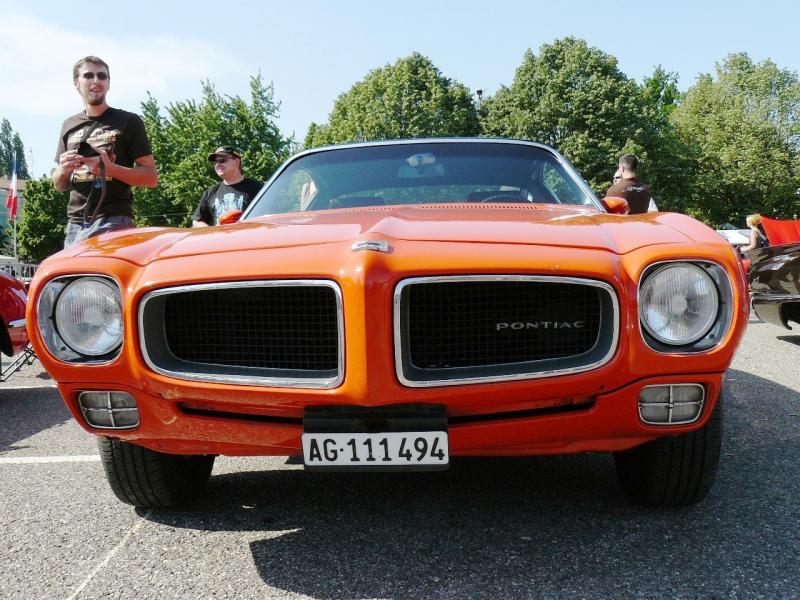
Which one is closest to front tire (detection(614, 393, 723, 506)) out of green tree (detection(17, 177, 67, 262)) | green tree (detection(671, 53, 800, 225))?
green tree (detection(671, 53, 800, 225))

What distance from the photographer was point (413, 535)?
212 cm

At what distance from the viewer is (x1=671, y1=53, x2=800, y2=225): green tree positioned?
33875 millimetres

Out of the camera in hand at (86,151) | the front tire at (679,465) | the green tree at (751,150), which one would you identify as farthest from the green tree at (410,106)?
the front tire at (679,465)

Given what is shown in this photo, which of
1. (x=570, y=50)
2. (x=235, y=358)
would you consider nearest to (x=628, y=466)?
(x=235, y=358)

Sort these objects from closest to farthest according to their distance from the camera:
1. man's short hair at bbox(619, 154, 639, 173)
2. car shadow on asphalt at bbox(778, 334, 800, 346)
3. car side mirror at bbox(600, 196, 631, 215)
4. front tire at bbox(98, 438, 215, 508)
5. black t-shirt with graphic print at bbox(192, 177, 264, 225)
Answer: front tire at bbox(98, 438, 215, 508) < car side mirror at bbox(600, 196, 631, 215) < black t-shirt with graphic print at bbox(192, 177, 264, 225) < car shadow on asphalt at bbox(778, 334, 800, 346) < man's short hair at bbox(619, 154, 639, 173)

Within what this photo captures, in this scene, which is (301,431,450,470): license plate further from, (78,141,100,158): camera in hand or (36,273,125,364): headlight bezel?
(78,141,100,158): camera in hand

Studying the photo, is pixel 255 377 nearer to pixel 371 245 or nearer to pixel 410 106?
pixel 371 245

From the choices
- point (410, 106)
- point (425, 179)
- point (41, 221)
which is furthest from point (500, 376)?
point (41, 221)

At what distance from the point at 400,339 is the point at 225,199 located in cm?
414

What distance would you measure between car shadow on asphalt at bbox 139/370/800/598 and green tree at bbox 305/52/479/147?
30.4m

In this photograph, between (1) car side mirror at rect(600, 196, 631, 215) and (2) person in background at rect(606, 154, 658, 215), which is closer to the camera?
(1) car side mirror at rect(600, 196, 631, 215)

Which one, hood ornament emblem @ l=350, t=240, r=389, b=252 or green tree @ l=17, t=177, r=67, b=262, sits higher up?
hood ornament emblem @ l=350, t=240, r=389, b=252

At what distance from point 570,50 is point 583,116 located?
12.3 feet

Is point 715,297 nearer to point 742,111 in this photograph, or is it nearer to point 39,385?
point 39,385
